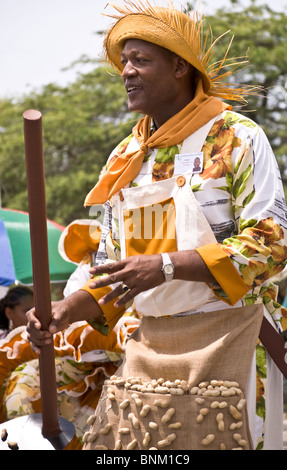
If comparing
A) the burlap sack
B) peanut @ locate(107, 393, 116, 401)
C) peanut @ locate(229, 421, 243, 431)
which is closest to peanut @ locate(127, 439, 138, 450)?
the burlap sack

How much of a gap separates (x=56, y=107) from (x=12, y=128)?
0.94 metres

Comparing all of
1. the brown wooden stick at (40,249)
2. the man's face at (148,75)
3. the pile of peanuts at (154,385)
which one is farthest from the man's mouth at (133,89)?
the pile of peanuts at (154,385)

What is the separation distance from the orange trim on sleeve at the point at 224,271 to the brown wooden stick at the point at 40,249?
0.54m

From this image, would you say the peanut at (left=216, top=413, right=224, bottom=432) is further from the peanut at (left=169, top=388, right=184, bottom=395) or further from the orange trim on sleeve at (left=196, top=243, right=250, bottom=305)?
the orange trim on sleeve at (left=196, top=243, right=250, bottom=305)

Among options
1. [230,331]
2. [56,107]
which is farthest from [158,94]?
[56,107]

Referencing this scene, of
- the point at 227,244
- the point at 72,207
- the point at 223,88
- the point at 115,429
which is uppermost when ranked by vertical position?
the point at 223,88

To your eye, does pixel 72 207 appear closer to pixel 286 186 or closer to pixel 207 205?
pixel 286 186

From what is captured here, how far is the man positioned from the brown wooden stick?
0.27ft

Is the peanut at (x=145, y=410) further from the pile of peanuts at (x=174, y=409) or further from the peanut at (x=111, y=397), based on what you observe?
the peanut at (x=111, y=397)

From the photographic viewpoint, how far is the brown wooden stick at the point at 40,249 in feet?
7.95

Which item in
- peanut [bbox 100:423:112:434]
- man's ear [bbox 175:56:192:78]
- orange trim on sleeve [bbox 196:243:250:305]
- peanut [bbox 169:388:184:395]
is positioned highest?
man's ear [bbox 175:56:192:78]

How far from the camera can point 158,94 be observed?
295 cm

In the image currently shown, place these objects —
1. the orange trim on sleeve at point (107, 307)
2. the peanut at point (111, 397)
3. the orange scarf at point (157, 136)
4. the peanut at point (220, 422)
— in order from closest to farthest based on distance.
Answer: the peanut at point (220, 422) → the peanut at point (111, 397) → the orange scarf at point (157, 136) → the orange trim on sleeve at point (107, 307)

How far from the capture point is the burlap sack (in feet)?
8.38
